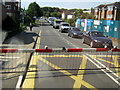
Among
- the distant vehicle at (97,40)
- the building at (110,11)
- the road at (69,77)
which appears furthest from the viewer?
the building at (110,11)

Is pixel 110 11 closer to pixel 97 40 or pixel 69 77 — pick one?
pixel 97 40

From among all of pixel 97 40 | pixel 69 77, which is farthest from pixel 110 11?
pixel 69 77

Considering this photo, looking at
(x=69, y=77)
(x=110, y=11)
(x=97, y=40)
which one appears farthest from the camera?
(x=110, y=11)

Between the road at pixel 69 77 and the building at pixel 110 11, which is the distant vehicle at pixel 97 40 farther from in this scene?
the building at pixel 110 11

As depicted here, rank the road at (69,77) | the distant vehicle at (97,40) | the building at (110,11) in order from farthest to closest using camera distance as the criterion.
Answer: the building at (110,11)
the distant vehicle at (97,40)
the road at (69,77)

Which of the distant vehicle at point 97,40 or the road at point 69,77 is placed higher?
the distant vehicle at point 97,40

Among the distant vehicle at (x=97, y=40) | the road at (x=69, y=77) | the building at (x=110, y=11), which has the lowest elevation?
the road at (x=69, y=77)

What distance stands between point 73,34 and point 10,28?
8.65 meters

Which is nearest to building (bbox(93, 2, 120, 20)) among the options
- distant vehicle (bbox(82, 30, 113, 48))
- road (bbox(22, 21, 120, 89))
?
distant vehicle (bbox(82, 30, 113, 48))

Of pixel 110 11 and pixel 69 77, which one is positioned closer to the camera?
pixel 69 77

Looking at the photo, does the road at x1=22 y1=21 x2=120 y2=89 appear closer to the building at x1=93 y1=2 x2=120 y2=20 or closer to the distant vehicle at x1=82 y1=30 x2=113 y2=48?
the distant vehicle at x1=82 y1=30 x2=113 y2=48

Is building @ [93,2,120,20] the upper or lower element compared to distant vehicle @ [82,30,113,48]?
upper

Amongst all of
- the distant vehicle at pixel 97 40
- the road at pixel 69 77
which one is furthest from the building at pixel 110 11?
the road at pixel 69 77

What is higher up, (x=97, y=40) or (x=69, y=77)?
(x=97, y=40)
